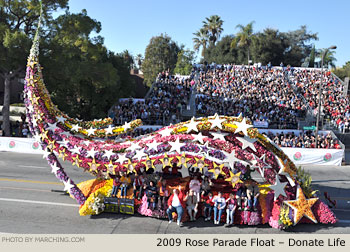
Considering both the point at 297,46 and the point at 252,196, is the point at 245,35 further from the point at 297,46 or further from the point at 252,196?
the point at 252,196

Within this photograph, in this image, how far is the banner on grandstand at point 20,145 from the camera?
80.7ft

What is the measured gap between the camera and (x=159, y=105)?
33406 millimetres

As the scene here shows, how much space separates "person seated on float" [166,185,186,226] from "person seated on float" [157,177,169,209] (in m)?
0.25

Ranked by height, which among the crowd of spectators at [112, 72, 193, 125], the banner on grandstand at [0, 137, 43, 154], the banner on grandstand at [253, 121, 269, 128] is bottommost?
the banner on grandstand at [0, 137, 43, 154]

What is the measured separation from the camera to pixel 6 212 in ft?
40.0

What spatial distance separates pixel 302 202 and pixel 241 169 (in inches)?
92.6

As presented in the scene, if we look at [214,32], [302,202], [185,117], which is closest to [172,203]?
[302,202]

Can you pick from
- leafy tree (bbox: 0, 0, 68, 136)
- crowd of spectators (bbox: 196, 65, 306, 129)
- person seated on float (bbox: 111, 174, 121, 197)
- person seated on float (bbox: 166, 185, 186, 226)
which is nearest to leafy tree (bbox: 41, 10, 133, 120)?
leafy tree (bbox: 0, 0, 68, 136)

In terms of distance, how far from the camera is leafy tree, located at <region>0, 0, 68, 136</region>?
25219mm

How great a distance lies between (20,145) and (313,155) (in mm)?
21325

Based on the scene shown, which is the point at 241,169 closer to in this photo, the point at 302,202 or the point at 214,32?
the point at 302,202

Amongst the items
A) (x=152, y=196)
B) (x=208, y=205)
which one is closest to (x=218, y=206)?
(x=208, y=205)

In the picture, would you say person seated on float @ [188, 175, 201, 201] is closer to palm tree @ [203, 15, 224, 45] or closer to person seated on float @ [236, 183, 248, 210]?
person seated on float @ [236, 183, 248, 210]

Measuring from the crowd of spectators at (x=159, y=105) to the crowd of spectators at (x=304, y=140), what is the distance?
32.3 ft
